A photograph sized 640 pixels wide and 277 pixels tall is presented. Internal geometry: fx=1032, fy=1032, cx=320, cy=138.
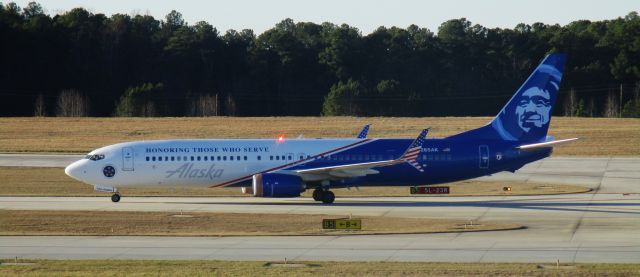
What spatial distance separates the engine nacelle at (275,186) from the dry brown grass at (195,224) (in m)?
5.05

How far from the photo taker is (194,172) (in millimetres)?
45375

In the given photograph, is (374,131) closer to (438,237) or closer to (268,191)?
(268,191)

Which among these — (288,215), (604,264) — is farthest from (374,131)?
(604,264)

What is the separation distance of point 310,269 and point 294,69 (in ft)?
357

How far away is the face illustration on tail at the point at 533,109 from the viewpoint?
4719 centimetres

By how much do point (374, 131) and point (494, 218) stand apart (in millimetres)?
54887

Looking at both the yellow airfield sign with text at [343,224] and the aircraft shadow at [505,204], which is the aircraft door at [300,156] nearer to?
the aircraft shadow at [505,204]

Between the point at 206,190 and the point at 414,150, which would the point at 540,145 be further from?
the point at 206,190

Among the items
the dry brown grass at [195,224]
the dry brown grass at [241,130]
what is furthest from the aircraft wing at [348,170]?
the dry brown grass at [241,130]

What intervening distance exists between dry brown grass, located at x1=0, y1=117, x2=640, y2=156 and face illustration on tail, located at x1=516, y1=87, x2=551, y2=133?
3409cm

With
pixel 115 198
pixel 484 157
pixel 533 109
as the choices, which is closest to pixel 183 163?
pixel 115 198

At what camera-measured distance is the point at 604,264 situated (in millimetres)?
26500

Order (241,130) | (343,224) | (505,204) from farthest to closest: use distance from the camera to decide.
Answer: (241,130)
(505,204)
(343,224)

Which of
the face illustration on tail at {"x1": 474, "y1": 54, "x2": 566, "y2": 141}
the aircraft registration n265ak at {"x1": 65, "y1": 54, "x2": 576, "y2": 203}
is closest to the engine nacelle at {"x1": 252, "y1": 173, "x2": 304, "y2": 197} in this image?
the aircraft registration n265ak at {"x1": 65, "y1": 54, "x2": 576, "y2": 203}
